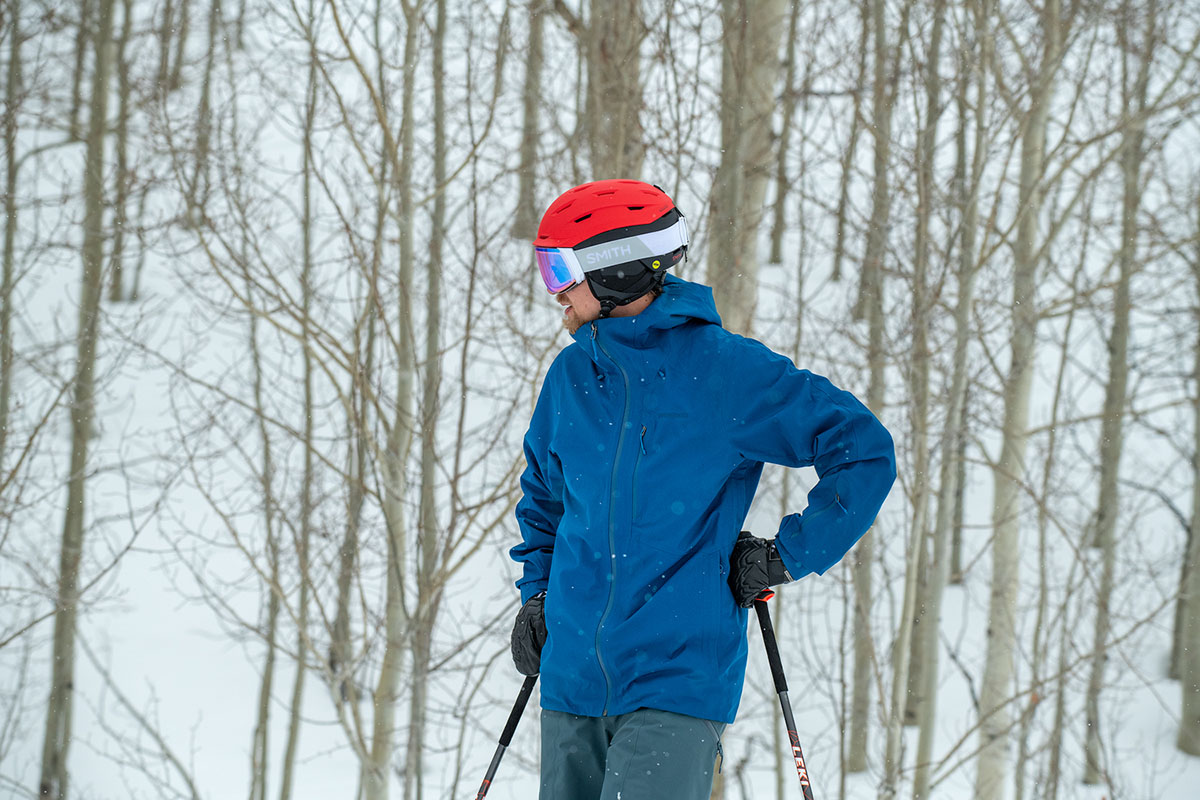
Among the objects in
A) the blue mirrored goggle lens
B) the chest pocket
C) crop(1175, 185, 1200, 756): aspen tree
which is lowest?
the chest pocket

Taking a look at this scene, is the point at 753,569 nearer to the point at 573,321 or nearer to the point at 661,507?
the point at 661,507

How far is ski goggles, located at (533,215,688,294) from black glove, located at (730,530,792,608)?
1.93 ft

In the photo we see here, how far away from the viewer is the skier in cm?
181

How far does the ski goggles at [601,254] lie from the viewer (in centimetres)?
199

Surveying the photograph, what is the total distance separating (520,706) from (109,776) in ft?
32.4

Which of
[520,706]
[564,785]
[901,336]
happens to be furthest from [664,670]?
[901,336]

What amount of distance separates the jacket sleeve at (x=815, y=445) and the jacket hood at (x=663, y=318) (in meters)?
0.13

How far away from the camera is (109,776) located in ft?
33.2

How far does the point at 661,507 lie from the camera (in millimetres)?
1853

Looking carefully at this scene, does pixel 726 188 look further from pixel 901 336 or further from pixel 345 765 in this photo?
pixel 345 765

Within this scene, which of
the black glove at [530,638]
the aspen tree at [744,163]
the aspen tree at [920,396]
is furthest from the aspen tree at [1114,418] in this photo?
the black glove at [530,638]

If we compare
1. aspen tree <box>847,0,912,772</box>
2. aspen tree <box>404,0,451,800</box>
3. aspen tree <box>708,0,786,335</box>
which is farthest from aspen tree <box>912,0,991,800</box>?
aspen tree <box>404,0,451,800</box>

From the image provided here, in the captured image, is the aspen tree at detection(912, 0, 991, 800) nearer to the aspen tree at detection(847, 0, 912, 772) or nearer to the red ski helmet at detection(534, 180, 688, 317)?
the aspen tree at detection(847, 0, 912, 772)

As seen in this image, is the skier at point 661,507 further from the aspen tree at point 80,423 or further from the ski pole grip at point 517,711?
the aspen tree at point 80,423
